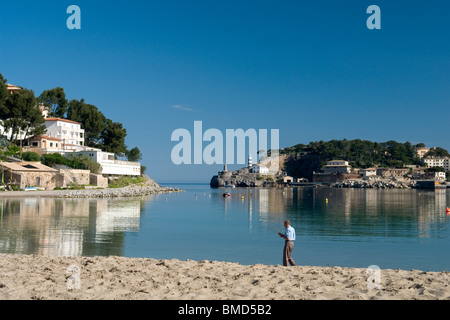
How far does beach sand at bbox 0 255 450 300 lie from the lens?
8.77 m

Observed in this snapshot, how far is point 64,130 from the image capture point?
275ft

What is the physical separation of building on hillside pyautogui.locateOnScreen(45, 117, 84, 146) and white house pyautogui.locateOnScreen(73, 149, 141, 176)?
9348 millimetres

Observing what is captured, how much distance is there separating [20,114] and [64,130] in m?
15.3

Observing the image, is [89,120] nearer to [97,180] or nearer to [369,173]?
[97,180]

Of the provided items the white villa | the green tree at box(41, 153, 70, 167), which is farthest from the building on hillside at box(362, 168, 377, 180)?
the green tree at box(41, 153, 70, 167)

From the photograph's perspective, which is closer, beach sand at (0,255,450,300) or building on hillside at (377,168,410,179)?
beach sand at (0,255,450,300)

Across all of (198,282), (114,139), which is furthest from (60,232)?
(114,139)

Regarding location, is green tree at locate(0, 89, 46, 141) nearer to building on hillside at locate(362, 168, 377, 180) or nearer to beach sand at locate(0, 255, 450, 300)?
beach sand at locate(0, 255, 450, 300)

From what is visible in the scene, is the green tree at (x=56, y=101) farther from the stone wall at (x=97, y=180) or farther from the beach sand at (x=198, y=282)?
the beach sand at (x=198, y=282)

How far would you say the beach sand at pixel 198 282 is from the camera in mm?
8766

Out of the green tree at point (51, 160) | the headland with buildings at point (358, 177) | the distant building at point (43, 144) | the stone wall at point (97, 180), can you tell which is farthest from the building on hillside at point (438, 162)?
the green tree at point (51, 160)

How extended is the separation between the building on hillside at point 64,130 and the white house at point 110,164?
935 centimetres

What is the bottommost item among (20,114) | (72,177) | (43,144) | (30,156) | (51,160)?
(72,177)
